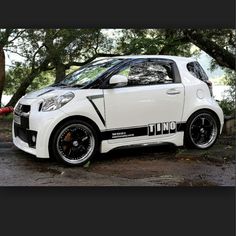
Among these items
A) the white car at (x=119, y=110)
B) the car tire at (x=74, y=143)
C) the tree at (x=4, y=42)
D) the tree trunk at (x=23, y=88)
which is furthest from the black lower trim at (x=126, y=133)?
the tree at (x=4, y=42)

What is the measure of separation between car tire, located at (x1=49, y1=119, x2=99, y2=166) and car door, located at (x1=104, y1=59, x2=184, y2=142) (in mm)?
215

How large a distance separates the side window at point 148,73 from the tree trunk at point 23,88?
0.84 m

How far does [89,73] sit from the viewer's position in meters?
5.29

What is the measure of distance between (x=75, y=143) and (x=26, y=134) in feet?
1.54

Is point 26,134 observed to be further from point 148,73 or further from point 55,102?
point 148,73

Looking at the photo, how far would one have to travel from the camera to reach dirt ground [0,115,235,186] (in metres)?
4.93

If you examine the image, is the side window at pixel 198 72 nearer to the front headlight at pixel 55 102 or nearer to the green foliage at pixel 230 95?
the green foliage at pixel 230 95

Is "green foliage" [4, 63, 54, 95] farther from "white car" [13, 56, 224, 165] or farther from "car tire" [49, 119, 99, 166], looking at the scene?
"car tire" [49, 119, 99, 166]

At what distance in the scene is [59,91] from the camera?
512 cm
